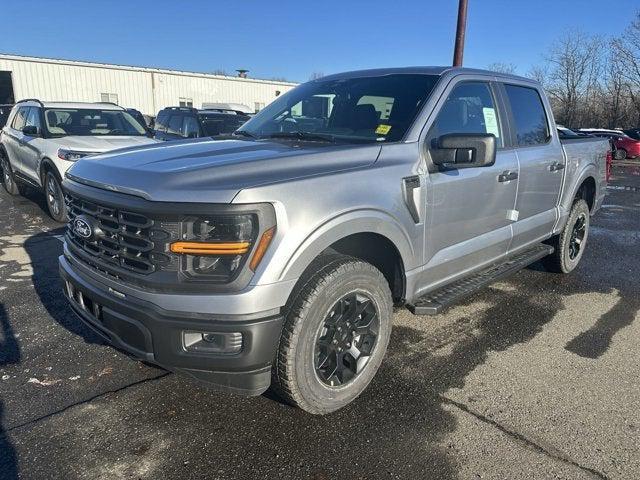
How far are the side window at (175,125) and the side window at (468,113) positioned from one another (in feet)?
29.2

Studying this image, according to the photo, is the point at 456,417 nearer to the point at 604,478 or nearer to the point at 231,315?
the point at 604,478

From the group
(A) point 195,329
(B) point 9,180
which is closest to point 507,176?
(A) point 195,329

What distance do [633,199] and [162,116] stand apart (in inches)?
448

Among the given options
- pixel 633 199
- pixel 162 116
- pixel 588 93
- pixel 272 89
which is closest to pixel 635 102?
pixel 588 93

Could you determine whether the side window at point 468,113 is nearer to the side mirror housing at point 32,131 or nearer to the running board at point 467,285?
the running board at point 467,285

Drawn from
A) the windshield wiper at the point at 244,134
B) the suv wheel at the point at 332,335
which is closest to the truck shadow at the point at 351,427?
the suv wheel at the point at 332,335

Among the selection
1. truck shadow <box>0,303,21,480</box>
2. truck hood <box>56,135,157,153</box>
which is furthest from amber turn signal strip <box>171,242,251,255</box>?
truck hood <box>56,135,157,153</box>

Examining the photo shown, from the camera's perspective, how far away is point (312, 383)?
2.69m

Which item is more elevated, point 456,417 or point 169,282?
point 169,282

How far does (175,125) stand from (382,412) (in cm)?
1035

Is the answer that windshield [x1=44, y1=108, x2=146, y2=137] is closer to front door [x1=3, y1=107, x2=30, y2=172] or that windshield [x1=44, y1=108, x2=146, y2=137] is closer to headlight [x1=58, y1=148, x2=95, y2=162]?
front door [x1=3, y1=107, x2=30, y2=172]

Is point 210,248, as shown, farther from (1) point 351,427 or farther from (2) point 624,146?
(2) point 624,146

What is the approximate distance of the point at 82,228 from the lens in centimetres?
281

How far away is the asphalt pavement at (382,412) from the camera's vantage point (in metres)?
2.51
